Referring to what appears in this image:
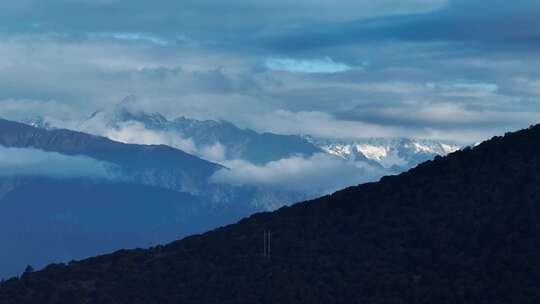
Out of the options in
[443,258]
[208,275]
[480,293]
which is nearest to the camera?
[480,293]

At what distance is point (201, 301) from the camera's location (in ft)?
628

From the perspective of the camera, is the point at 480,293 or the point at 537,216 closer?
the point at 480,293

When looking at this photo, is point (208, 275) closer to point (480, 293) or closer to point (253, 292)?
point (253, 292)

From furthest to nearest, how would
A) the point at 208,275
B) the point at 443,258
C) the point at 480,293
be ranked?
the point at 208,275 < the point at 443,258 < the point at 480,293

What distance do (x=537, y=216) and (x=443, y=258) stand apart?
12.6 m

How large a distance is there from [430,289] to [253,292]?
24.7 metres

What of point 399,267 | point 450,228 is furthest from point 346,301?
point 450,228

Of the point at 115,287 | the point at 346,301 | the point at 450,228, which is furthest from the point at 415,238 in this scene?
the point at 115,287

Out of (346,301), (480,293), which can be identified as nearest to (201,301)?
(346,301)

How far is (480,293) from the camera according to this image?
17000 cm

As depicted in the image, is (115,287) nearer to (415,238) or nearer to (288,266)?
(288,266)

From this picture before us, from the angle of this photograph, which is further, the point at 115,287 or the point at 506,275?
the point at 115,287

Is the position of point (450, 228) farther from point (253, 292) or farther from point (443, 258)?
point (253, 292)

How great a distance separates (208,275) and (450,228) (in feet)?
96.9
